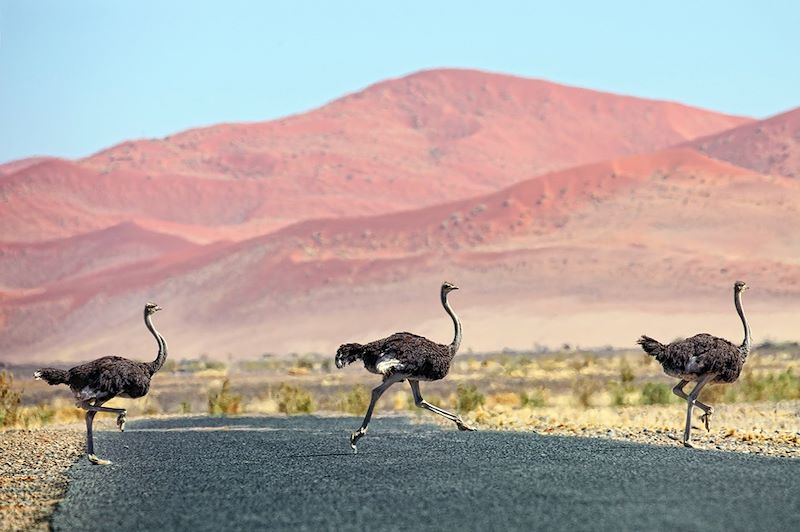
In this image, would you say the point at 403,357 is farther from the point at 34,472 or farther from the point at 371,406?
the point at 34,472

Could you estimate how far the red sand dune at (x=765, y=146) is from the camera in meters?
131

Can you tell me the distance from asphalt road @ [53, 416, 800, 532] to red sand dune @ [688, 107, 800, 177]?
113 m

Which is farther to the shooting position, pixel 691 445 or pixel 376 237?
pixel 376 237

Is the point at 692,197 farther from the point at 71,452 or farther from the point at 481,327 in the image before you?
the point at 71,452

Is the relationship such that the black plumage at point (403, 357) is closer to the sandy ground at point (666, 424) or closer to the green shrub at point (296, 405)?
the sandy ground at point (666, 424)

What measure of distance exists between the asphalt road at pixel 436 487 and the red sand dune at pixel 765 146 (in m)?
113

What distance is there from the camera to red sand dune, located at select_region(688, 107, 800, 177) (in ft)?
430

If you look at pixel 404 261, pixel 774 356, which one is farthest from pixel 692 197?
pixel 774 356

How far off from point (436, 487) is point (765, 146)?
128 m

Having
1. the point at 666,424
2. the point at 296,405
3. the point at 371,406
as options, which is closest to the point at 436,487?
the point at 371,406

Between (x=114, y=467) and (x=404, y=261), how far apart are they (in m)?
84.8

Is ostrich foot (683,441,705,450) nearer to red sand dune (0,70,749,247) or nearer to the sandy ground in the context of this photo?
the sandy ground

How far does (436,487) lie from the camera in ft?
46.9

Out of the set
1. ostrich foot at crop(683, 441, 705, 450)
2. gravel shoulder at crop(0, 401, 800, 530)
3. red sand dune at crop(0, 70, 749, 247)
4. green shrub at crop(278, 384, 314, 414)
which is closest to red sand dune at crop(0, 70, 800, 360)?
red sand dune at crop(0, 70, 749, 247)
